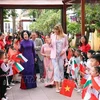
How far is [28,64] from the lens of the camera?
8.96 m

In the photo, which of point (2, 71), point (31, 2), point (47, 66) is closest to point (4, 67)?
point (2, 71)

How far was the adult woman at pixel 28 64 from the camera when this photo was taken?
8.79 m

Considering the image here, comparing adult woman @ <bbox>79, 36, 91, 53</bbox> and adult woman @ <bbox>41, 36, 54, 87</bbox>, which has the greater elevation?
adult woman @ <bbox>79, 36, 91, 53</bbox>

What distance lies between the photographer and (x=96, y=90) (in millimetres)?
4898

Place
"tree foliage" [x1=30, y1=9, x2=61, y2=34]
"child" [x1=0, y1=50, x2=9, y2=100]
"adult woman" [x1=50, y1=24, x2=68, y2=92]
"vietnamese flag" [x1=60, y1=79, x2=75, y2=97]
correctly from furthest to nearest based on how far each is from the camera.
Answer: "tree foliage" [x1=30, y1=9, x2=61, y2=34]
"adult woman" [x1=50, y1=24, x2=68, y2=92]
"child" [x1=0, y1=50, x2=9, y2=100]
"vietnamese flag" [x1=60, y1=79, x2=75, y2=97]

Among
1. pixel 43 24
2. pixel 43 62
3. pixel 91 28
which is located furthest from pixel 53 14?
pixel 43 62

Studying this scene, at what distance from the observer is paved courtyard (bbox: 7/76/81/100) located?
7.63 metres

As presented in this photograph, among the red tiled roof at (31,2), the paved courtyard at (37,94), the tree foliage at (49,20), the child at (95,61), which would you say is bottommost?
the paved courtyard at (37,94)

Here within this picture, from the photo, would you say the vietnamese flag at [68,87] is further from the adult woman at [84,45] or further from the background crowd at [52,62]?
the adult woman at [84,45]

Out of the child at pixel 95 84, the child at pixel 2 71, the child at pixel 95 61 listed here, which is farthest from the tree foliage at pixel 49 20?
the child at pixel 95 84

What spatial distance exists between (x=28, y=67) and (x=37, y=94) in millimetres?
1171

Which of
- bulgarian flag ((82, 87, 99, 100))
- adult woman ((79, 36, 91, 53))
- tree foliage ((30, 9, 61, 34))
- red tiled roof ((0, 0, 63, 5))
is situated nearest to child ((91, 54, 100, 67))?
bulgarian flag ((82, 87, 99, 100))

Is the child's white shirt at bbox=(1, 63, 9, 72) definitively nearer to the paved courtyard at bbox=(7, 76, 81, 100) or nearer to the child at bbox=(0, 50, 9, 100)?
the child at bbox=(0, 50, 9, 100)

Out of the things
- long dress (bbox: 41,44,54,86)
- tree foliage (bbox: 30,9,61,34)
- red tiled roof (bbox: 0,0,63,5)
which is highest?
red tiled roof (bbox: 0,0,63,5)
